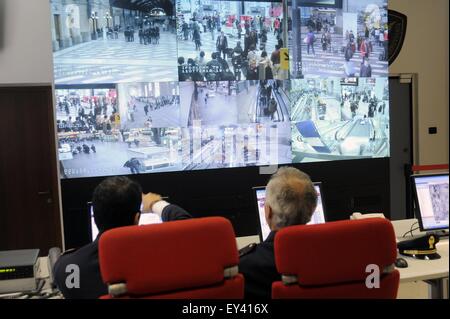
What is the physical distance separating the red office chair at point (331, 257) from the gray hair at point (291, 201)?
34cm

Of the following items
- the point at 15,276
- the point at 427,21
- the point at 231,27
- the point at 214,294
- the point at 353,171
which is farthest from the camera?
the point at 427,21

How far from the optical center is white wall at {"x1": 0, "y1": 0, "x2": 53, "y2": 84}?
4754 millimetres

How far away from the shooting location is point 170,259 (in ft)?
5.00

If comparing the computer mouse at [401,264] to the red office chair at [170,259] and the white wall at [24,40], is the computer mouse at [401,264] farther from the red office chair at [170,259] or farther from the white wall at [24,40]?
the white wall at [24,40]

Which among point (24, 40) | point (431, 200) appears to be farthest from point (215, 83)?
point (431, 200)

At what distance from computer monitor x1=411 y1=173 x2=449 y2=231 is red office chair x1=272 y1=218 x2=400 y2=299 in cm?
138

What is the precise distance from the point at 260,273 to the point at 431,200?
1.61 metres

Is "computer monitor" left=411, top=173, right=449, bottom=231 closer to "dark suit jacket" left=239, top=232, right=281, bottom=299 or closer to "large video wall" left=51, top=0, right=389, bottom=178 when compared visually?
"dark suit jacket" left=239, top=232, right=281, bottom=299

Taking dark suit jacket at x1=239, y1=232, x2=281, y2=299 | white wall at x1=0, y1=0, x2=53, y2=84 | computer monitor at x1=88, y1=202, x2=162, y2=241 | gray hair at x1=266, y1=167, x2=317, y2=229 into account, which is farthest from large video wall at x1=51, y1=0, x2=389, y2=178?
dark suit jacket at x1=239, y1=232, x2=281, y2=299

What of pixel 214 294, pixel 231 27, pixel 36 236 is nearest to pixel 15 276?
pixel 214 294

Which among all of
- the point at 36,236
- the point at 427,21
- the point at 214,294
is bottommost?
the point at 36,236

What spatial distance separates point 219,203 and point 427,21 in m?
3.91

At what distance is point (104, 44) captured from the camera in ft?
14.7
